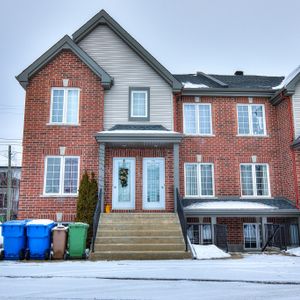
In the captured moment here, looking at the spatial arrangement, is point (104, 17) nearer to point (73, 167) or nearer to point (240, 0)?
point (73, 167)

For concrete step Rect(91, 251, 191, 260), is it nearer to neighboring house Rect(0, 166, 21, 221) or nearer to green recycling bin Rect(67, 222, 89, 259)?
green recycling bin Rect(67, 222, 89, 259)

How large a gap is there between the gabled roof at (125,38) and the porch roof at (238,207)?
4.95 meters

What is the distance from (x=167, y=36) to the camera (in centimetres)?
8419

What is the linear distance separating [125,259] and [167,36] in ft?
262

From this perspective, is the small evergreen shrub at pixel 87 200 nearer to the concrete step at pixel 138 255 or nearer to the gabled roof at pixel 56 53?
the concrete step at pixel 138 255

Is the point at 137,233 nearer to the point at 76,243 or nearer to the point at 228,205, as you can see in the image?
the point at 76,243

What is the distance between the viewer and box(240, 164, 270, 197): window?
15.6 m

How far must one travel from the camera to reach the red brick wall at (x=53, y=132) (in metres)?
13.8

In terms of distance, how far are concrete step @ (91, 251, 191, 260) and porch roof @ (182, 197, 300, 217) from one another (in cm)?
358

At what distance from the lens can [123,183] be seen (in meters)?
14.3

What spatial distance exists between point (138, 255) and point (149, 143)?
198 inches

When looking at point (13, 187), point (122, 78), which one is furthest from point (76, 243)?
point (13, 187)

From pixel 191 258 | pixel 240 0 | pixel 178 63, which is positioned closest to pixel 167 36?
pixel 178 63

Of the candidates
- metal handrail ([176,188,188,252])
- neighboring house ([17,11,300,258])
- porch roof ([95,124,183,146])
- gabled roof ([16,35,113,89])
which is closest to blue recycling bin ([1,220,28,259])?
neighboring house ([17,11,300,258])
